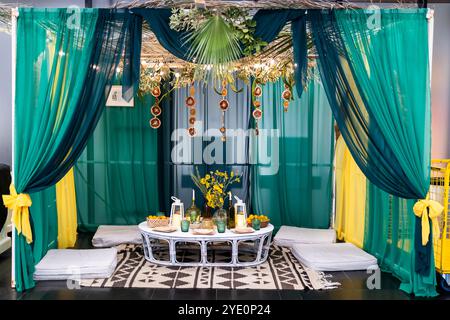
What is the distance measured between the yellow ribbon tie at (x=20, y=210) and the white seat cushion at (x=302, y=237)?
2.65 m

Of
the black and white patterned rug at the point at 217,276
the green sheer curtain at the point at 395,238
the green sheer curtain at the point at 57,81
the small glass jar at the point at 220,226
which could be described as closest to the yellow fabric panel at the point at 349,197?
the green sheer curtain at the point at 395,238

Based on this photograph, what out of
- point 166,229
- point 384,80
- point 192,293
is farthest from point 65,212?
point 384,80

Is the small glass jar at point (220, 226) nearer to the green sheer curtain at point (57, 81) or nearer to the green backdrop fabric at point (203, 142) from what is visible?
the green sheer curtain at point (57, 81)

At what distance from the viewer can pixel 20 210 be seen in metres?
3.62

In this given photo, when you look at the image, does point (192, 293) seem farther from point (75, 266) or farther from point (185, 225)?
point (75, 266)

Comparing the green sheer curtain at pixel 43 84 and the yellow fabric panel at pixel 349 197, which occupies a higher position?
the green sheer curtain at pixel 43 84

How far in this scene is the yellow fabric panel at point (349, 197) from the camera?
200 inches

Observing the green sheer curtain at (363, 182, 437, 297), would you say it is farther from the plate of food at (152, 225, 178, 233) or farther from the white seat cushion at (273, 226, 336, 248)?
the plate of food at (152, 225, 178, 233)

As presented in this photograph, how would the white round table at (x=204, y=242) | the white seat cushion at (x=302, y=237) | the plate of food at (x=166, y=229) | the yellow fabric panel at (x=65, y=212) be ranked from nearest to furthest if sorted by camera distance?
the white round table at (x=204, y=242) < the plate of food at (x=166, y=229) < the yellow fabric panel at (x=65, y=212) < the white seat cushion at (x=302, y=237)

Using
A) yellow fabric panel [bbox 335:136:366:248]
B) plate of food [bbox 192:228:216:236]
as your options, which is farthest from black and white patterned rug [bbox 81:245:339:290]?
yellow fabric panel [bbox 335:136:366:248]

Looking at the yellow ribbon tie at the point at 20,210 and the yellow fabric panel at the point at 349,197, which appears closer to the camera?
the yellow ribbon tie at the point at 20,210

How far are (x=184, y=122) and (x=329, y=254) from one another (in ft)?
8.50

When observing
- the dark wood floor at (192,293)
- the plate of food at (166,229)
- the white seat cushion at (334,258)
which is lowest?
the dark wood floor at (192,293)

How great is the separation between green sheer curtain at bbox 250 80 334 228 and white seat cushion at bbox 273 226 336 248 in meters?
0.61
